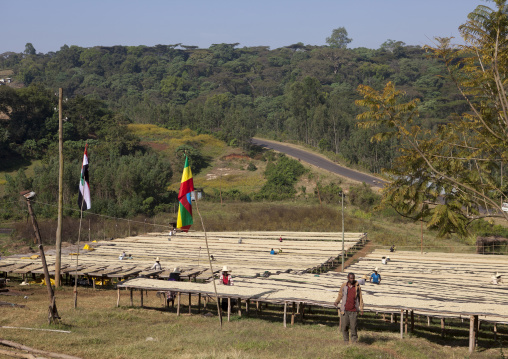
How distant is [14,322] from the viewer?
15.4 meters

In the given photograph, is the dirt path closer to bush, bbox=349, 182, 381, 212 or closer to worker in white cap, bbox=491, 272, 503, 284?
worker in white cap, bbox=491, 272, 503, 284

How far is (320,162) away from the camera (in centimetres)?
7006

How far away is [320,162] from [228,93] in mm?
72973

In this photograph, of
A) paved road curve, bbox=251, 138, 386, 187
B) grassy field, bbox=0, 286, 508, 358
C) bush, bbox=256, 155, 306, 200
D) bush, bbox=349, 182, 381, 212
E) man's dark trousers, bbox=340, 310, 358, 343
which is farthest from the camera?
paved road curve, bbox=251, 138, 386, 187

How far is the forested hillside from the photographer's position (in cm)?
7638

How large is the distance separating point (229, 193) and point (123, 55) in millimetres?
141980

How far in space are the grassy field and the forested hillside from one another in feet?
66.7

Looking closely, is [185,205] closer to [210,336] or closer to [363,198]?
[210,336]

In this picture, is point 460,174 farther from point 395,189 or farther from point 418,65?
point 418,65

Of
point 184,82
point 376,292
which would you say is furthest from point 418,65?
point 376,292

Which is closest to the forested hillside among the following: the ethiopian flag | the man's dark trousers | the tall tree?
the tall tree

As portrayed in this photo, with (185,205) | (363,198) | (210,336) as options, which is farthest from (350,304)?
(363,198)

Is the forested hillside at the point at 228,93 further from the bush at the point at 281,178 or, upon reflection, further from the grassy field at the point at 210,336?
the grassy field at the point at 210,336

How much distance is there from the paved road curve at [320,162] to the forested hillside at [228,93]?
320 cm
